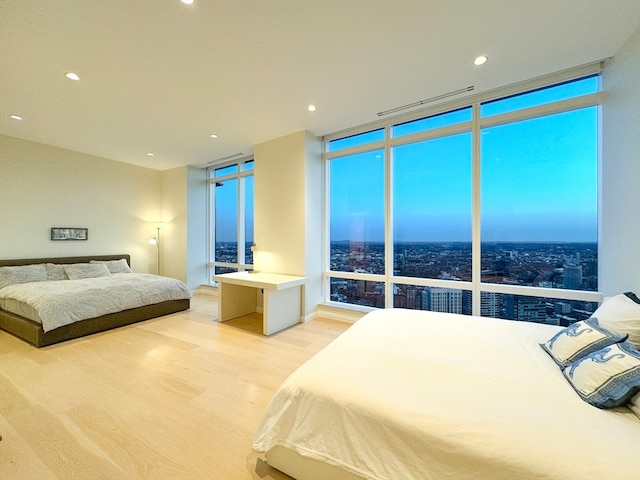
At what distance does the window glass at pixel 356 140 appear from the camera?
4.12m

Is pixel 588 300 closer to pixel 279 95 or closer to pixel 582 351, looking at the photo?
pixel 582 351

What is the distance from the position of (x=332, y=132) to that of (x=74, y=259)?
18.0 ft

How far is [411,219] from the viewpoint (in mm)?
3873

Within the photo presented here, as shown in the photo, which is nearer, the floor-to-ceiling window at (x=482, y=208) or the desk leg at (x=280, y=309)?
the floor-to-ceiling window at (x=482, y=208)

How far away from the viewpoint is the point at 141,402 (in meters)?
2.07

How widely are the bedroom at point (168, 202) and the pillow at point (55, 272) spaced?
0.40 metres

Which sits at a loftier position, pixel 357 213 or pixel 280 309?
pixel 357 213

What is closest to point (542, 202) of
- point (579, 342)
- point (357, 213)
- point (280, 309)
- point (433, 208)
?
point (433, 208)

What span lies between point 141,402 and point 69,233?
476 cm

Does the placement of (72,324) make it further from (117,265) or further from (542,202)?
(542,202)

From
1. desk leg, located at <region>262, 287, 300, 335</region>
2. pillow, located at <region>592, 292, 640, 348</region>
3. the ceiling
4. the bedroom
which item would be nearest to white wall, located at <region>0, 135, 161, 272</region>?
the bedroom

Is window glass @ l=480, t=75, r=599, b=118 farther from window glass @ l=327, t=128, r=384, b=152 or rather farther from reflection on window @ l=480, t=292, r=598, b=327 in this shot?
reflection on window @ l=480, t=292, r=598, b=327

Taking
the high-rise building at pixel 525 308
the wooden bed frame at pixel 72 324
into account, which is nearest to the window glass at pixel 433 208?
the high-rise building at pixel 525 308

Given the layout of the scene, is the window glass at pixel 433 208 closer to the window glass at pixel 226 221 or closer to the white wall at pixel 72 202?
the window glass at pixel 226 221
